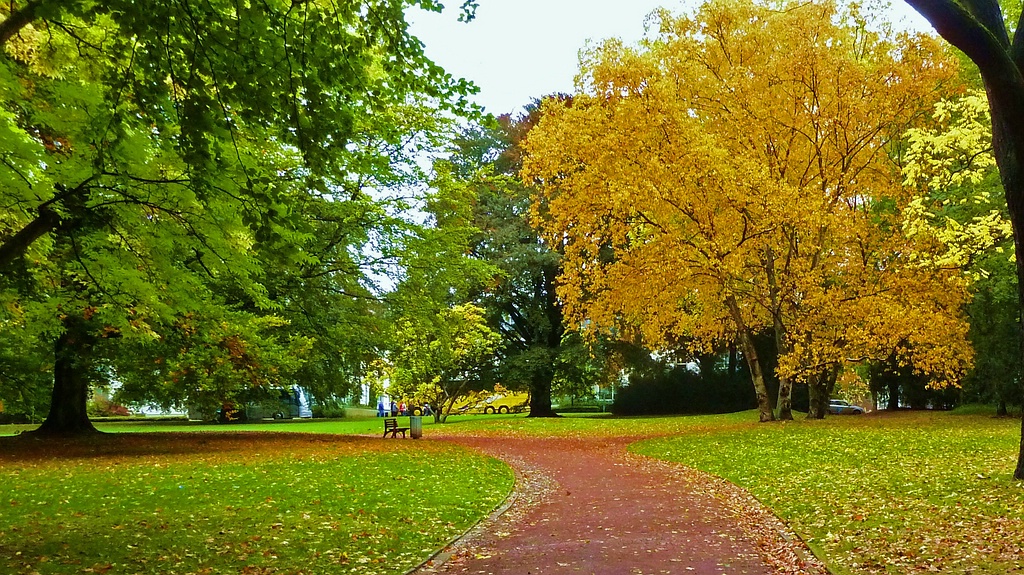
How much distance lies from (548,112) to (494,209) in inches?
599

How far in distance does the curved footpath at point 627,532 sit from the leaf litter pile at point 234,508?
0.49m

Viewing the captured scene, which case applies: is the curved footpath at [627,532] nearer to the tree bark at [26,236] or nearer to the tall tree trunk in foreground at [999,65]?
the tall tree trunk in foreground at [999,65]

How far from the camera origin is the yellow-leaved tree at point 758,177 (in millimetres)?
18734

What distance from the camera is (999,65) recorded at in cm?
763

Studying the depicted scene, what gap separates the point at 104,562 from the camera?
628 cm

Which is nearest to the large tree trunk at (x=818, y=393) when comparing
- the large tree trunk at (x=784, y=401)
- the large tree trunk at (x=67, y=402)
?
the large tree trunk at (x=784, y=401)

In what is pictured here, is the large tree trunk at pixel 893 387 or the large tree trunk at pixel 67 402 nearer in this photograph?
the large tree trunk at pixel 67 402

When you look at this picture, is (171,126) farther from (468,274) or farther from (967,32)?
(468,274)

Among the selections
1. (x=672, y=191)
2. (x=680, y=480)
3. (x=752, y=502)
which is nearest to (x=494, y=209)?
(x=672, y=191)

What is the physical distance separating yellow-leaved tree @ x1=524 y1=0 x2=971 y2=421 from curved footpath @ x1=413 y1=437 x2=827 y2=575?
25.8 ft

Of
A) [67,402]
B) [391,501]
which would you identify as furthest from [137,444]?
[391,501]

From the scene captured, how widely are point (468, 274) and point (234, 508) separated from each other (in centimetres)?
1277

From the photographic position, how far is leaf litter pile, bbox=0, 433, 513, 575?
257 inches

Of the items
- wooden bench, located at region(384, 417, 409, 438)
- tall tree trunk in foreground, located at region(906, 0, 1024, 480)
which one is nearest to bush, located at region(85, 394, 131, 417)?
wooden bench, located at region(384, 417, 409, 438)
